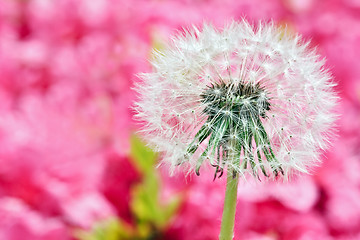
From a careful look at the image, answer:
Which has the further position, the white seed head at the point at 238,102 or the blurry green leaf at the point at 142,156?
the blurry green leaf at the point at 142,156

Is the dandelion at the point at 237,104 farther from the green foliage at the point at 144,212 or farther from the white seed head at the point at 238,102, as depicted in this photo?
the green foliage at the point at 144,212

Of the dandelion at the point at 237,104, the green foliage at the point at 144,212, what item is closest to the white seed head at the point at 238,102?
the dandelion at the point at 237,104

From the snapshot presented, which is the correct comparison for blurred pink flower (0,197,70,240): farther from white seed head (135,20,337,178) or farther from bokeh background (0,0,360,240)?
white seed head (135,20,337,178)

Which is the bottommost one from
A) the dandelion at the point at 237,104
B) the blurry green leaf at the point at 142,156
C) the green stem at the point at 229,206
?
the green stem at the point at 229,206

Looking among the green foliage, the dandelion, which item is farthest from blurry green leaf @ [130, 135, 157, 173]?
the dandelion

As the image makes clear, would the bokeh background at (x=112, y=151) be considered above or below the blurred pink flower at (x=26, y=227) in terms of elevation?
above

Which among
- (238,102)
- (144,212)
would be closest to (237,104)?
(238,102)
